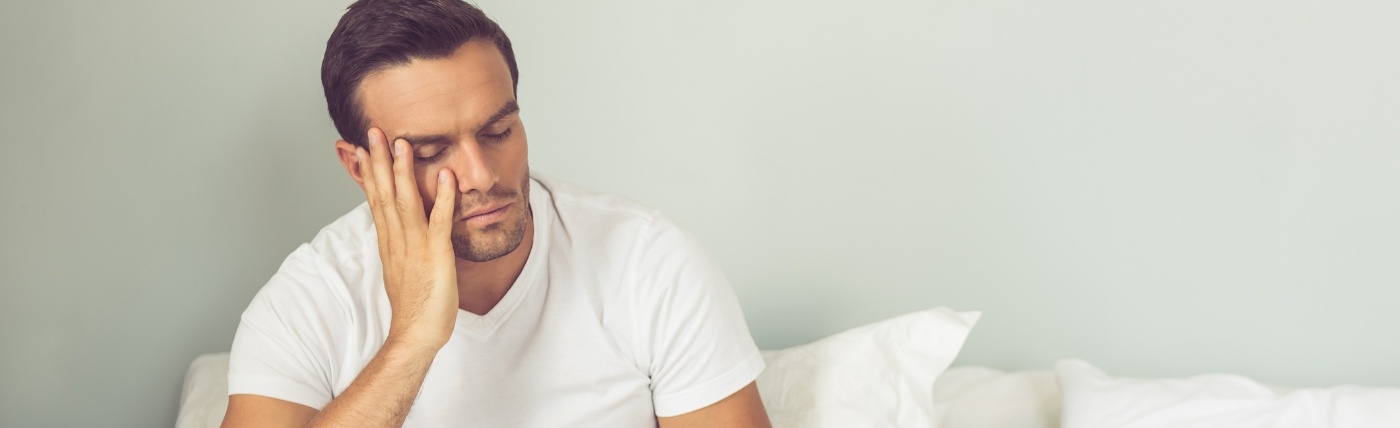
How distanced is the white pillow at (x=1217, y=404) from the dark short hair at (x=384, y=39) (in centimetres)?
96

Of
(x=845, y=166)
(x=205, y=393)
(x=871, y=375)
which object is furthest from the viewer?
(x=845, y=166)

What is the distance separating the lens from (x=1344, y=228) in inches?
70.3

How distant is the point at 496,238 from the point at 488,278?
145mm

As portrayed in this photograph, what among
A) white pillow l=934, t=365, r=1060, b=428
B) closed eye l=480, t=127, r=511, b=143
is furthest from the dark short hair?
white pillow l=934, t=365, r=1060, b=428

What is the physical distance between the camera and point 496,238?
139 cm

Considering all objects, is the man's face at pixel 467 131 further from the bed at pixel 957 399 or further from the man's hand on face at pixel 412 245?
the bed at pixel 957 399

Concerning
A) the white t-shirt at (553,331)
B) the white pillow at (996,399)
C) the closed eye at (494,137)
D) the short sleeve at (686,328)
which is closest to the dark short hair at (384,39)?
the closed eye at (494,137)

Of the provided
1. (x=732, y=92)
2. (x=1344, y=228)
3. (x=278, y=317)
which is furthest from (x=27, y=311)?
(x=1344, y=228)

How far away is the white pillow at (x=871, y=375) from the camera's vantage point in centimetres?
165

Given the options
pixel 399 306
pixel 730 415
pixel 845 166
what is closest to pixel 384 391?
pixel 399 306

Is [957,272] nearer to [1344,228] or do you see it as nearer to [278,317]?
[1344,228]

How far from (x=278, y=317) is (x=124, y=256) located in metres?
0.62

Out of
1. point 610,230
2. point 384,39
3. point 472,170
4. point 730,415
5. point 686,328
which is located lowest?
point 730,415

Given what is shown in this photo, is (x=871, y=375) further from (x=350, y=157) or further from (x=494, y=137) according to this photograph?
(x=350, y=157)
